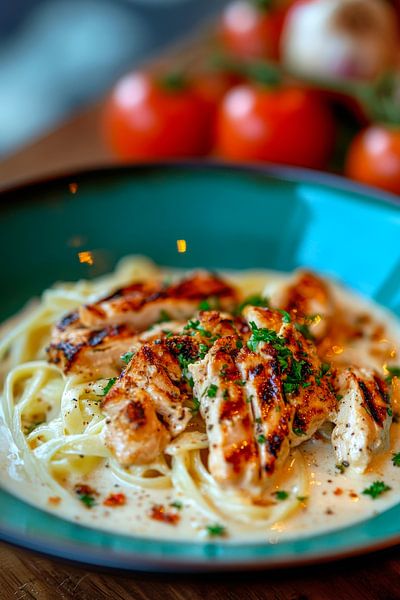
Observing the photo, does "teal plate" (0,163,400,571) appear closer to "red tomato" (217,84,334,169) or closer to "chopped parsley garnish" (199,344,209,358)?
"red tomato" (217,84,334,169)

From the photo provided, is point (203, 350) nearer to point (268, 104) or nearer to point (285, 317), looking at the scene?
point (285, 317)

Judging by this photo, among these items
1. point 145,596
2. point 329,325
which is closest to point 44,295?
point 329,325

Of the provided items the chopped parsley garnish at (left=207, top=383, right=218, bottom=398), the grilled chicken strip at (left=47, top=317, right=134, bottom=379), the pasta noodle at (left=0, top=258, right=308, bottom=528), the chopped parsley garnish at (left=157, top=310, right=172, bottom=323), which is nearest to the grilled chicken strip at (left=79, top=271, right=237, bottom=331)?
the chopped parsley garnish at (left=157, top=310, right=172, bottom=323)

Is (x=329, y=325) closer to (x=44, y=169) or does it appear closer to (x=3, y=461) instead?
(x=3, y=461)

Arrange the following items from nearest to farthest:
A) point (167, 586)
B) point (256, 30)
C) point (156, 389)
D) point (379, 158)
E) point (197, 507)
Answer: point (167, 586) → point (197, 507) → point (156, 389) → point (379, 158) → point (256, 30)

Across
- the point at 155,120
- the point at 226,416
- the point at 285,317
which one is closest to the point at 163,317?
the point at 285,317

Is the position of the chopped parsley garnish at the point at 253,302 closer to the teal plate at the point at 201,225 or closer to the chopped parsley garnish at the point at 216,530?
the teal plate at the point at 201,225
